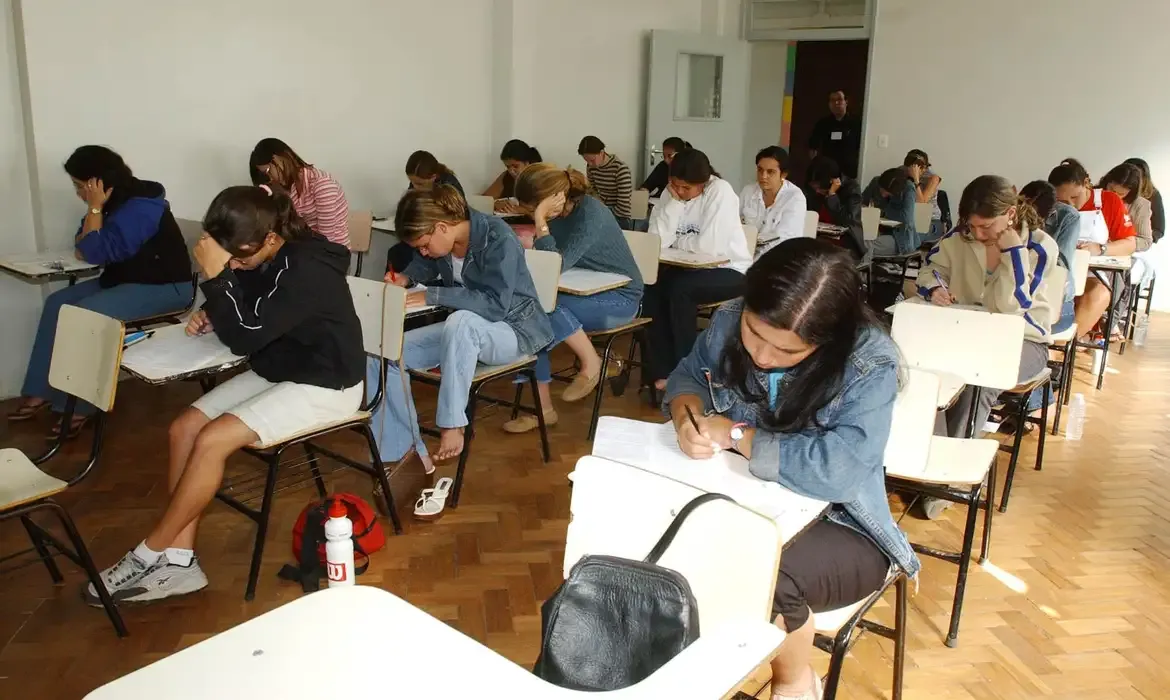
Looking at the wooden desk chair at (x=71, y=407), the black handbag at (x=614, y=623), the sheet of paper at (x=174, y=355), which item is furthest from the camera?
the sheet of paper at (x=174, y=355)

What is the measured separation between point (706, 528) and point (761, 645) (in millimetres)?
285

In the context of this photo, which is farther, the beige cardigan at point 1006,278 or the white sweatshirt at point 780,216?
the white sweatshirt at point 780,216

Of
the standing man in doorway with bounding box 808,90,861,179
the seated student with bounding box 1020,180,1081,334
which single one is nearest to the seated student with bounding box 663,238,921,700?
the seated student with bounding box 1020,180,1081,334

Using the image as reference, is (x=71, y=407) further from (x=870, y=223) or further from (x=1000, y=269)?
(x=870, y=223)

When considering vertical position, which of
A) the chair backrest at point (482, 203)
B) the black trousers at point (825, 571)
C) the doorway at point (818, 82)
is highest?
the doorway at point (818, 82)

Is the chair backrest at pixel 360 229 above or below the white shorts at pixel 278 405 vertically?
above

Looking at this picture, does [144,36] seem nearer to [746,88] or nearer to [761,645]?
[761,645]

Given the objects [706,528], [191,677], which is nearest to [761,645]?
[706,528]

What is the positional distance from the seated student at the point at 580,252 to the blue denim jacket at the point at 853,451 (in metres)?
2.27

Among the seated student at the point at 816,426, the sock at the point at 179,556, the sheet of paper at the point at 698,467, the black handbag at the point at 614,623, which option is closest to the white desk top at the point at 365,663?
the black handbag at the point at 614,623

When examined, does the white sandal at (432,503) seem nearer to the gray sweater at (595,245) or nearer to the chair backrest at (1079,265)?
the gray sweater at (595,245)

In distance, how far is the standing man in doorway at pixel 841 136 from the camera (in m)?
8.75

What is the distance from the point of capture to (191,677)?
1133 mm

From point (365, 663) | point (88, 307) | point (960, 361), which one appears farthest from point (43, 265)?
point (960, 361)
